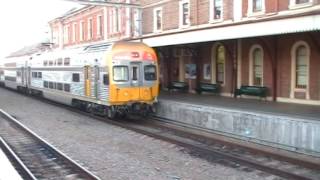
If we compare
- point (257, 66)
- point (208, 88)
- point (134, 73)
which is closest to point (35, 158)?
point (134, 73)

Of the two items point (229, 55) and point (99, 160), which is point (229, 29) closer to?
point (229, 55)

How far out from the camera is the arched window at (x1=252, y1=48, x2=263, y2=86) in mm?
22953

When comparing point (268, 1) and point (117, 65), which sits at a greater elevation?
point (268, 1)

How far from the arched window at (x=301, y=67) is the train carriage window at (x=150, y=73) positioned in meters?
5.86

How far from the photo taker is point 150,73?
67.3 feet

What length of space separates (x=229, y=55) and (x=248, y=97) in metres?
2.79

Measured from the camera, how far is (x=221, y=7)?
26.1 meters

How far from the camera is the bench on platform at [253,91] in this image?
72.6ft

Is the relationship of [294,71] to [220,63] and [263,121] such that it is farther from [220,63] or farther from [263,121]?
[263,121]

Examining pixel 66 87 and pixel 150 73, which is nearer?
pixel 150 73

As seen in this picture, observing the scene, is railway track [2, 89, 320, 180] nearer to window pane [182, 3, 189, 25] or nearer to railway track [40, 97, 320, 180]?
railway track [40, 97, 320, 180]

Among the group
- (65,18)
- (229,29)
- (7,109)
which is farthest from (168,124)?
(65,18)

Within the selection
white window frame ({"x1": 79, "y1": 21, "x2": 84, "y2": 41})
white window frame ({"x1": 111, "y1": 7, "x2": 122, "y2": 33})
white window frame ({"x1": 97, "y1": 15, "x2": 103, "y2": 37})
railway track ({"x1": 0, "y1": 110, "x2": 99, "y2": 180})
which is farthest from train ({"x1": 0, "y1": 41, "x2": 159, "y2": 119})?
white window frame ({"x1": 79, "y1": 21, "x2": 84, "y2": 41})

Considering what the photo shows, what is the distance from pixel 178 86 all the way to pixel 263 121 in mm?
15905
